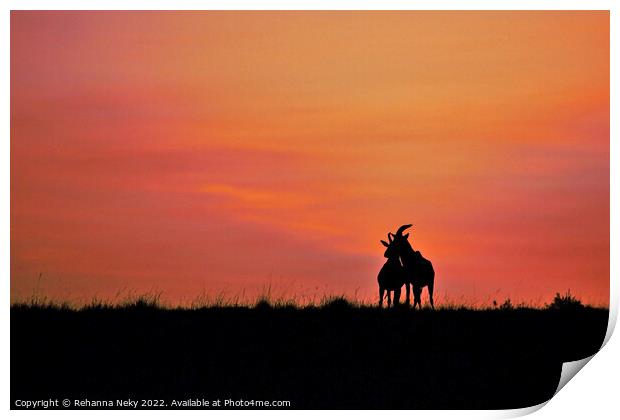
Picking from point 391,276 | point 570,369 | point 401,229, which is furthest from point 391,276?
point 570,369

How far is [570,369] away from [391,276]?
6.88 feet

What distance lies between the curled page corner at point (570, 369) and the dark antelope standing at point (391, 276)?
1822 millimetres

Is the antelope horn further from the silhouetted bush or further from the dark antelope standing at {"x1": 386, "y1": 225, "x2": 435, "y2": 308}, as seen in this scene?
the silhouetted bush

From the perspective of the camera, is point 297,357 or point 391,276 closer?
point 297,357

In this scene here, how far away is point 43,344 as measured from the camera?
11.1 metres

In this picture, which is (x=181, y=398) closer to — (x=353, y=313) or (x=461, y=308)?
(x=353, y=313)

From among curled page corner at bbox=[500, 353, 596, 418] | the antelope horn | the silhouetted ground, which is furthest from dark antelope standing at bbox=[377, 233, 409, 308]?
curled page corner at bbox=[500, 353, 596, 418]

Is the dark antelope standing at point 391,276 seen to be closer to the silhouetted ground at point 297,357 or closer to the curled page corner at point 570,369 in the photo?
the silhouetted ground at point 297,357

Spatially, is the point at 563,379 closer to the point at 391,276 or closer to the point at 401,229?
the point at 401,229

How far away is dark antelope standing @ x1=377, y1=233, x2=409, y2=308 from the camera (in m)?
12.1

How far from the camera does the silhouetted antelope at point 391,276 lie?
1206 centimetres

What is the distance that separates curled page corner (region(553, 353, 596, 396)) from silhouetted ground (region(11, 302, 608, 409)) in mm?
48

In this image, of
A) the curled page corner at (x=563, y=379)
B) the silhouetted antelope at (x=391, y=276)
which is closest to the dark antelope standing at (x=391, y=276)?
the silhouetted antelope at (x=391, y=276)

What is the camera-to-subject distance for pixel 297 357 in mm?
11031
